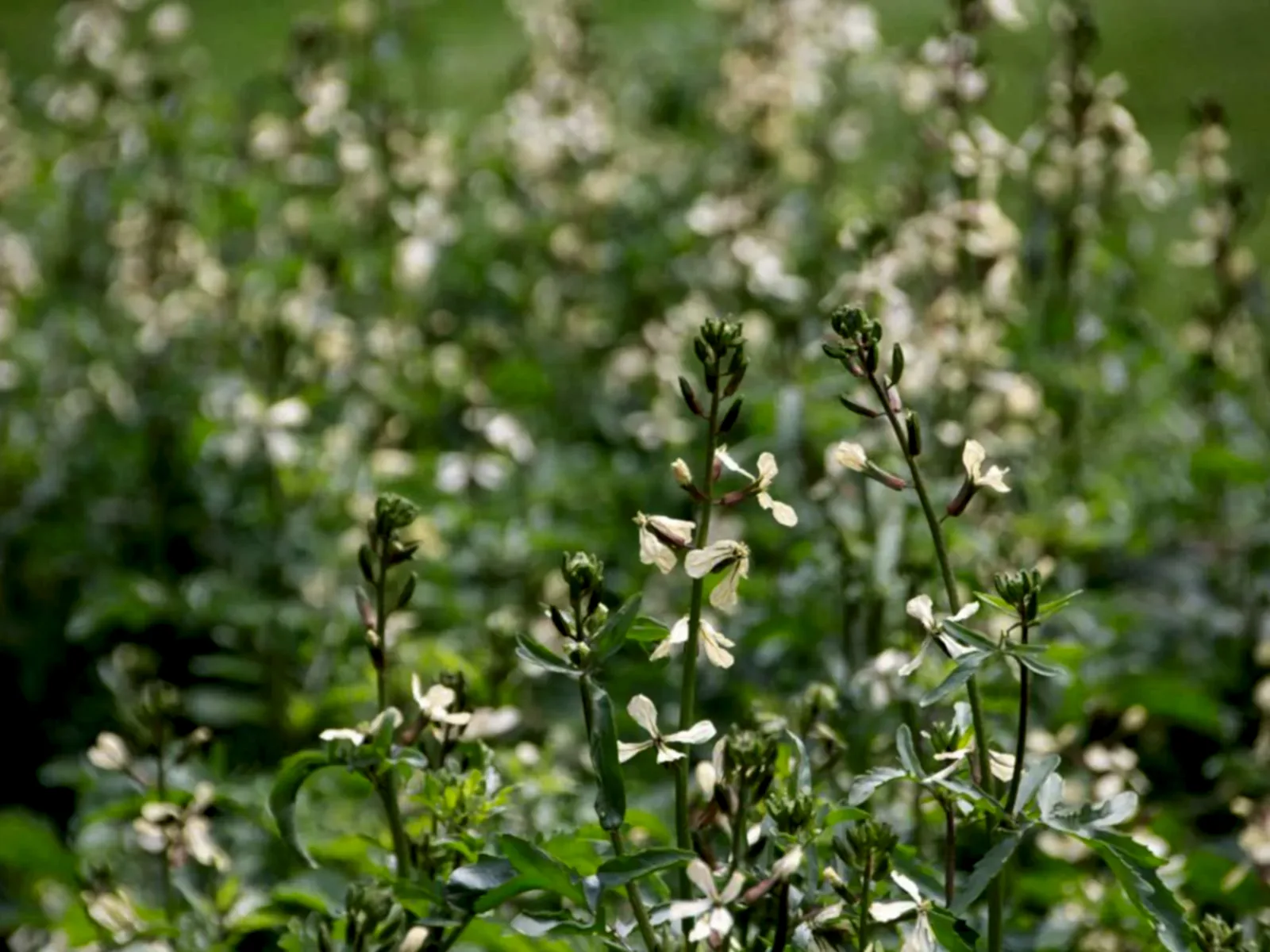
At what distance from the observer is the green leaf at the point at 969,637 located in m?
1.48

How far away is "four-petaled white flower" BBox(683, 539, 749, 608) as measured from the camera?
1.50 m

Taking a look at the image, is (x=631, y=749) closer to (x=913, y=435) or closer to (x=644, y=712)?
(x=644, y=712)

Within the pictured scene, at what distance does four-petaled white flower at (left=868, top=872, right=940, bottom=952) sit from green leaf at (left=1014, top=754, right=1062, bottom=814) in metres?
0.13

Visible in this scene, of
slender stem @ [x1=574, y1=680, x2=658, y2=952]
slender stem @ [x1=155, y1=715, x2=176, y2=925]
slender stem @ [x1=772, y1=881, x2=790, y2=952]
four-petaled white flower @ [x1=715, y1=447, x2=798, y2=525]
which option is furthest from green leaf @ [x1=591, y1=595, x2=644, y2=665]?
slender stem @ [x1=155, y1=715, x2=176, y2=925]

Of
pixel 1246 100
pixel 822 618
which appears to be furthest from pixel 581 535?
pixel 1246 100

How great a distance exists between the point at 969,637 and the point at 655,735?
31 cm

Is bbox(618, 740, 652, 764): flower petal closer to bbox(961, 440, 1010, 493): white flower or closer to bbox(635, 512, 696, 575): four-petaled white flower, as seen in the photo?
bbox(635, 512, 696, 575): four-petaled white flower

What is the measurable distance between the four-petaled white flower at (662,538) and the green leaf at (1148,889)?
47 centimetres

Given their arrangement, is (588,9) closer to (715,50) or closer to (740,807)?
(715,50)

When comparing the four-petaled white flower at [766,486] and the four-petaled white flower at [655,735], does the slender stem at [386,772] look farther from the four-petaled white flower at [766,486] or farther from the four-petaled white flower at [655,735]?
the four-petaled white flower at [766,486]

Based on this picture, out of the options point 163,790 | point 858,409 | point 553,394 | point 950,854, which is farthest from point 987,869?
point 553,394

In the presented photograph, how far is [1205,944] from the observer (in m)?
1.65

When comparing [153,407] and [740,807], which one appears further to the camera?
[153,407]

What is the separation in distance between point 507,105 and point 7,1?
7.18m
